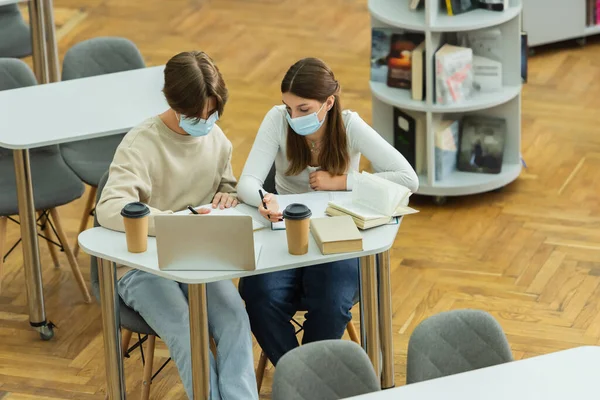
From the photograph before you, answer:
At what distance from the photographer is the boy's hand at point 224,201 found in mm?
3861

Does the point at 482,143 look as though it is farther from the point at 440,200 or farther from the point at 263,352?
the point at 263,352

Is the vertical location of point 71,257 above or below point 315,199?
below

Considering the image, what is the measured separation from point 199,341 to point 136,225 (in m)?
0.39

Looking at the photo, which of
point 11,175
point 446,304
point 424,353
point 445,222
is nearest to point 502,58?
point 445,222

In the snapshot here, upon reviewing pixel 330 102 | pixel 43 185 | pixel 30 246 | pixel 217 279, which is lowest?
pixel 30 246

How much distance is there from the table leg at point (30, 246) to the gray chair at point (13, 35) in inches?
75.0

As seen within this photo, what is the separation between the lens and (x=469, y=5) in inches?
209

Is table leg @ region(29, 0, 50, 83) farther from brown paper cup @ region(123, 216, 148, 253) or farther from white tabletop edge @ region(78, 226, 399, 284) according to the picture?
brown paper cup @ region(123, 216, 148, 253)

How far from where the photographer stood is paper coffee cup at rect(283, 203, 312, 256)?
11.2 feet

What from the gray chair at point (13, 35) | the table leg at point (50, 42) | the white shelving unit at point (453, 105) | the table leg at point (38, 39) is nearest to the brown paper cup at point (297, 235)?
the white shelving unit at point (453, 105)

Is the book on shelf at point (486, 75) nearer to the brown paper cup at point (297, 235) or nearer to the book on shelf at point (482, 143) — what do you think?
the book on shelf at point (482, 143)

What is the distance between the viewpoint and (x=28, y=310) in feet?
15.6

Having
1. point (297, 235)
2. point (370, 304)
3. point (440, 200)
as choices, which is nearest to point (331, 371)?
point (297, 235)

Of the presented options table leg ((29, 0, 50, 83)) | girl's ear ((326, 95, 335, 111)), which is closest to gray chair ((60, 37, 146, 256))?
table leg ((29, 0, 50, 83))
